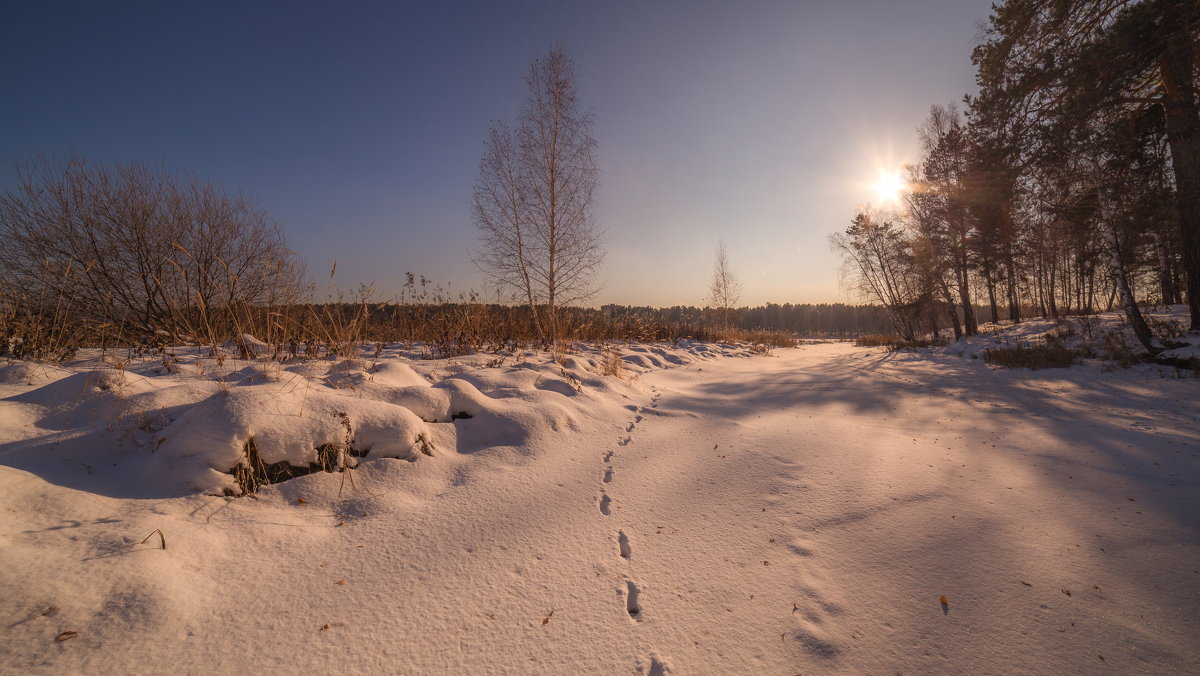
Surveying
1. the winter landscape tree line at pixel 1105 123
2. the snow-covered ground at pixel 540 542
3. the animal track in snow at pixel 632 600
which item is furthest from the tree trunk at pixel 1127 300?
the animal track in snow at pixel 632 600

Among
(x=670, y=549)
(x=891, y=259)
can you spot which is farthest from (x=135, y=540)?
(x=891, y=259)

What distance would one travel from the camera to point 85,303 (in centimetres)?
605

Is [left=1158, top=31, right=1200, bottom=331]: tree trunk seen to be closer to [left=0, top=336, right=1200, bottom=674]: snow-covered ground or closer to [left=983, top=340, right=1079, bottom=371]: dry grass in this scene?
[left=983, top=340, right=1079, bottom=371]: dry grass

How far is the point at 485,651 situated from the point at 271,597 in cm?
82

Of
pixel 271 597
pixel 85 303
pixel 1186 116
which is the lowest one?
pixel 271 597

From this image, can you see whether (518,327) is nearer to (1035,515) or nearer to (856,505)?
(856,505)

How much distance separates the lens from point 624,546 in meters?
1.95

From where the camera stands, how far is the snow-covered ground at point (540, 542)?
1.25 meters

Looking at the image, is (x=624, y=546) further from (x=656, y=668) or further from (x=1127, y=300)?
(x=1127, y=300)

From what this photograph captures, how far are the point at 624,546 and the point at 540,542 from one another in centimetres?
42

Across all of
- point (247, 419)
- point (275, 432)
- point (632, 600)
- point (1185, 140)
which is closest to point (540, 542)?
point (632, 600)

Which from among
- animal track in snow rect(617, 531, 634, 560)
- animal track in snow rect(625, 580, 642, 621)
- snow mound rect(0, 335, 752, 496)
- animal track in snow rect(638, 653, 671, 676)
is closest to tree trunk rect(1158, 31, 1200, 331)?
snow mound rect(0, 335, 752, 496)

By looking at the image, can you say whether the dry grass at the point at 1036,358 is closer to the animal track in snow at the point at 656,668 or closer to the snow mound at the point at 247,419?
the snow mound at the point at 247,419

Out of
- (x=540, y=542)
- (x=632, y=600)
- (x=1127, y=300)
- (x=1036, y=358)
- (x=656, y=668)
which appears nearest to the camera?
(x=656, y=668)
